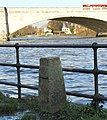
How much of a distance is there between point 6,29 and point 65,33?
70.4 metres

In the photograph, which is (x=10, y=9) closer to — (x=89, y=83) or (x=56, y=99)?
(x=89, y=83)

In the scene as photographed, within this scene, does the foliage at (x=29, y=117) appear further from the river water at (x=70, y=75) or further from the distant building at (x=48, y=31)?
the distant building at (x=48, y=31)

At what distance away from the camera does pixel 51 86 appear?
4.55 meters

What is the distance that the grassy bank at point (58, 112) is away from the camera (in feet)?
14.2

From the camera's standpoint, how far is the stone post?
454cm

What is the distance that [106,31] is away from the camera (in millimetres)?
78062

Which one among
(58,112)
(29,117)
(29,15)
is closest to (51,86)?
(58,112)

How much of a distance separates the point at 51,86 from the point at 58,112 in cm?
32

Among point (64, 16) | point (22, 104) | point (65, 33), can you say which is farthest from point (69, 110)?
point (65, 33)

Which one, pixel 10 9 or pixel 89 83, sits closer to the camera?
pixel 89 83

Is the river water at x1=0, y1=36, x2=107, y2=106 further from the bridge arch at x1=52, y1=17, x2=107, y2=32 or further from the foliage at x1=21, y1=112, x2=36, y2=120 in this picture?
the bridge arch at x1=52, y1=17, x2=107, y2=32

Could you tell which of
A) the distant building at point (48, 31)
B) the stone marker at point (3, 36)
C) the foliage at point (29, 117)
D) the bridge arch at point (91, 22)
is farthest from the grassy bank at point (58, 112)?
the distant building at point (48, 31)

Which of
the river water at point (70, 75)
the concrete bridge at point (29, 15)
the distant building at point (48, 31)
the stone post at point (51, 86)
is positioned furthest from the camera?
the distant building at point (48, 31)

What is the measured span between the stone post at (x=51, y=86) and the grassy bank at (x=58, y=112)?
87mm
